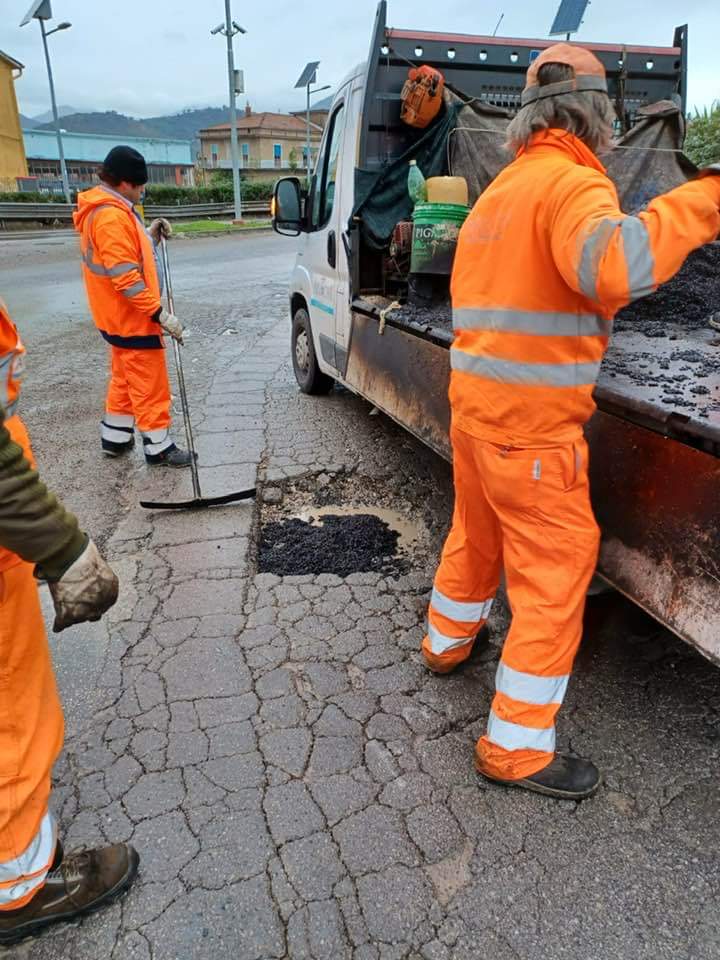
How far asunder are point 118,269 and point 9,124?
43778 mm

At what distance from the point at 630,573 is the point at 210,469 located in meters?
3.09

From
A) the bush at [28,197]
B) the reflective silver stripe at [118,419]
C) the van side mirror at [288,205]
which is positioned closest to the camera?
the reflective silver stripe at [118,419]

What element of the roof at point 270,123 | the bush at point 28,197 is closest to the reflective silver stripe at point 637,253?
the bush at point 28,197

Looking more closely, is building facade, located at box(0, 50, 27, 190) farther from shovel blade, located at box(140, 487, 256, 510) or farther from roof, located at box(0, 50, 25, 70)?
shovel blade, located at box(140, 487, 256, 510)

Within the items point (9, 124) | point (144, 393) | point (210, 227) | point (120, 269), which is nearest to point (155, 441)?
point (144, 393)

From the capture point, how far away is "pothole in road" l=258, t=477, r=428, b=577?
136 inches

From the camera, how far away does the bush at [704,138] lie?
6750mm

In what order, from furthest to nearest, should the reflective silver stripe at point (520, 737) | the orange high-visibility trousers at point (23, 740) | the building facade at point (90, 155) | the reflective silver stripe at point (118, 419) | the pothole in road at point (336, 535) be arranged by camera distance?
the building facade at point (90, 155) → the reflective silver stripe at point (118, 419) → the pothole in road at point (336, 535) → the reflective silver stripe at point (520, 737) → the orange high-visibility trousers at point (23, 740)

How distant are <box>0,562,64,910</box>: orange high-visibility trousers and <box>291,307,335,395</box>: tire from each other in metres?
4.33

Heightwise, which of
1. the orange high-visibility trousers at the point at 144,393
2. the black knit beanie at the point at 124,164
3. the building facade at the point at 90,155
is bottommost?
the orange high-visibility trousers at the point at 144,393

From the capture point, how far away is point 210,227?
80.0 feet

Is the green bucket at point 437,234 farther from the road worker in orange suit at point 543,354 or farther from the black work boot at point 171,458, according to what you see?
the black work boot at point 171,458

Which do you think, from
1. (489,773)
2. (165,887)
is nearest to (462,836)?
(489,773)

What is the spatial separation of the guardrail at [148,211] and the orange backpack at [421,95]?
1783 centimetres
